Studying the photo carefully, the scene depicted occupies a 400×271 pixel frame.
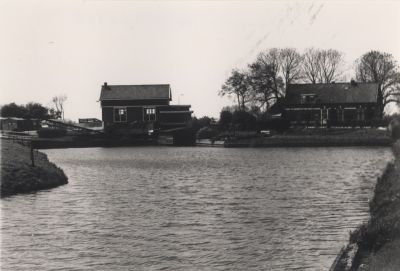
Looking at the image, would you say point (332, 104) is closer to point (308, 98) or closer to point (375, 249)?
point (308, 98)

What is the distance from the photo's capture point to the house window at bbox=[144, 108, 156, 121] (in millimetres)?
83500

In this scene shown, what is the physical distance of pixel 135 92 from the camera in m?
84.7

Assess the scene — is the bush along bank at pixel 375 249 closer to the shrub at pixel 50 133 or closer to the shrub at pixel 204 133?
the shrub at pixel 204 133

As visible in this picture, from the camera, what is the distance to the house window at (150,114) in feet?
274

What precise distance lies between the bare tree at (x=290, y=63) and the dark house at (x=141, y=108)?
64.2 feet

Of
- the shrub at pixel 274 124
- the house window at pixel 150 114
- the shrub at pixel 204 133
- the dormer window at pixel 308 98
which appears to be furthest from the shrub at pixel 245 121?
the house window at pixel 150 114

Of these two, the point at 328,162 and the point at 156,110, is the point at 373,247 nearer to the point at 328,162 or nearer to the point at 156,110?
the point at 328,162

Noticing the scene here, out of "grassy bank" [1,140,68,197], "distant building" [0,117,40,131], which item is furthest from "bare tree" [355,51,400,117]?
"grassy bank" [1,140,68,197]

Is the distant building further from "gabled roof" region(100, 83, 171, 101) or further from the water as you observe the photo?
the water

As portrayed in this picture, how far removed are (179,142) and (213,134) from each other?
223 inches

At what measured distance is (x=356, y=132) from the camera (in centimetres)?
6800

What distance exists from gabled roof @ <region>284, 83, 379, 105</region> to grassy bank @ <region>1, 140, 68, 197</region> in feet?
190

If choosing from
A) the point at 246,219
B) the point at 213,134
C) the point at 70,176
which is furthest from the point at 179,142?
the point at 246,219

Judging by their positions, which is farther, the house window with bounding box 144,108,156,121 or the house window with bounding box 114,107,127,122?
the house window with bounding box 114,107,127,122
